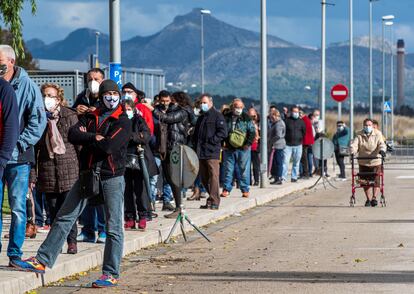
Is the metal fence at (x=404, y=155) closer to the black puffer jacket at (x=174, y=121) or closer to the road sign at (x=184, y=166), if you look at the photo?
the black puffer jacket at (x=174, y=121)

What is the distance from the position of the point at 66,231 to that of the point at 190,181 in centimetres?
526

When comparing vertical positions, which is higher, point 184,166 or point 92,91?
point 92,91

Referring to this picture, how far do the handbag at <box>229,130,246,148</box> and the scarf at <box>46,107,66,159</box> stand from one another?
9.95m

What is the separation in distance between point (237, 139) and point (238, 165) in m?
0.61

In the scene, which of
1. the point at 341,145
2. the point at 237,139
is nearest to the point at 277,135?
the point at 341,145

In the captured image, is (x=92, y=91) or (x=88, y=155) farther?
(x=92, y=91)

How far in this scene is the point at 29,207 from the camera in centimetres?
1625

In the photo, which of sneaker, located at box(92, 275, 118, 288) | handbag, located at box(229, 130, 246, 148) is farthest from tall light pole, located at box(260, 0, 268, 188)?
sneaker, located at box(92, 275, 118, 288)

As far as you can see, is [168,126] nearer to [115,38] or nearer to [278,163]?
[115,38]

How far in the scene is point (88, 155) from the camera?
1250 cm

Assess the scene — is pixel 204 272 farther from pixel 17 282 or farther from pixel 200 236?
pixel 200 236

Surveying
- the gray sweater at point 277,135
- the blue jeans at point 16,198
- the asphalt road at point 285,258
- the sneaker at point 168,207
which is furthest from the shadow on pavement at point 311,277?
the gray sweater at point 277,135

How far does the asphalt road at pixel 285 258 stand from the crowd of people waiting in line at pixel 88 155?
59 cm

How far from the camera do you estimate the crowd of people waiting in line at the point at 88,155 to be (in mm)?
12344
